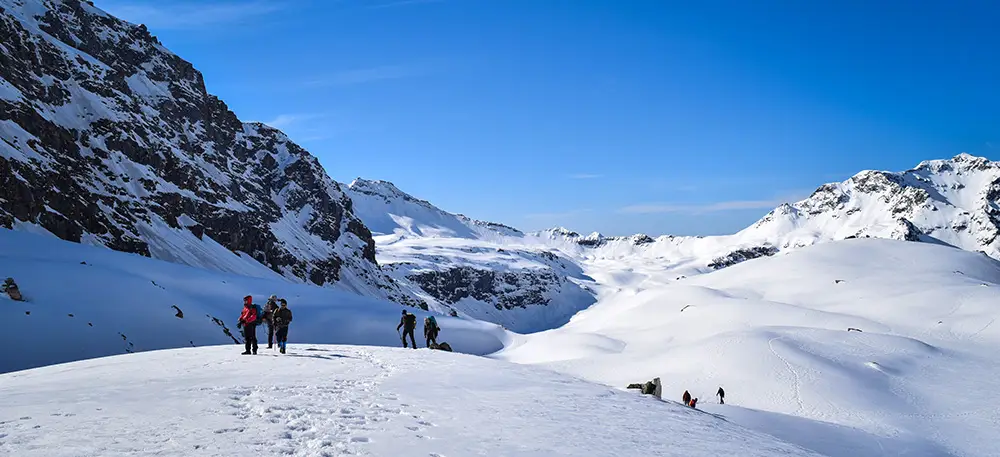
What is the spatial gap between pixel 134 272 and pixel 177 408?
38.7 metres

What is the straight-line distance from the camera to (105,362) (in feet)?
57.3

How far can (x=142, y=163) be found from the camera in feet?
330

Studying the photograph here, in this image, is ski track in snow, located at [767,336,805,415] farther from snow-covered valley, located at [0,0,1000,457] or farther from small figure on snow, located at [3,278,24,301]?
Answer: small figure on snow, located at [3,278,24,301]

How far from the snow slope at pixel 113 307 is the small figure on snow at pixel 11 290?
0.40 meters

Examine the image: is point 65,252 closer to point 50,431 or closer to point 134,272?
point 134,272

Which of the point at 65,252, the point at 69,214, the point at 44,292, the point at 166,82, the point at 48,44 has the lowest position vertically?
the point at 44,292

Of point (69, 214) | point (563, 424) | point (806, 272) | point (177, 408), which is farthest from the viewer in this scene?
point (806, 272)

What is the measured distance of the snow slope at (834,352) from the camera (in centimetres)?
3325

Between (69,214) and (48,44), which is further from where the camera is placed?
(48,44)

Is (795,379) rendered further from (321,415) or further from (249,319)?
(321,415)

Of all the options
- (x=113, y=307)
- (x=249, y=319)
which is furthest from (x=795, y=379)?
(x=113, y=307)

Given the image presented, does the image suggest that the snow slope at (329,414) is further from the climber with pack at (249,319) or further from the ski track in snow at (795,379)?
the ski track in snow at (795,379)

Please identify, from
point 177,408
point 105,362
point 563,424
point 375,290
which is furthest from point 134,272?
point 375,290

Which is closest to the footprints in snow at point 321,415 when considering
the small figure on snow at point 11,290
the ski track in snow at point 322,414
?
the ski track in snow at point 322,414
